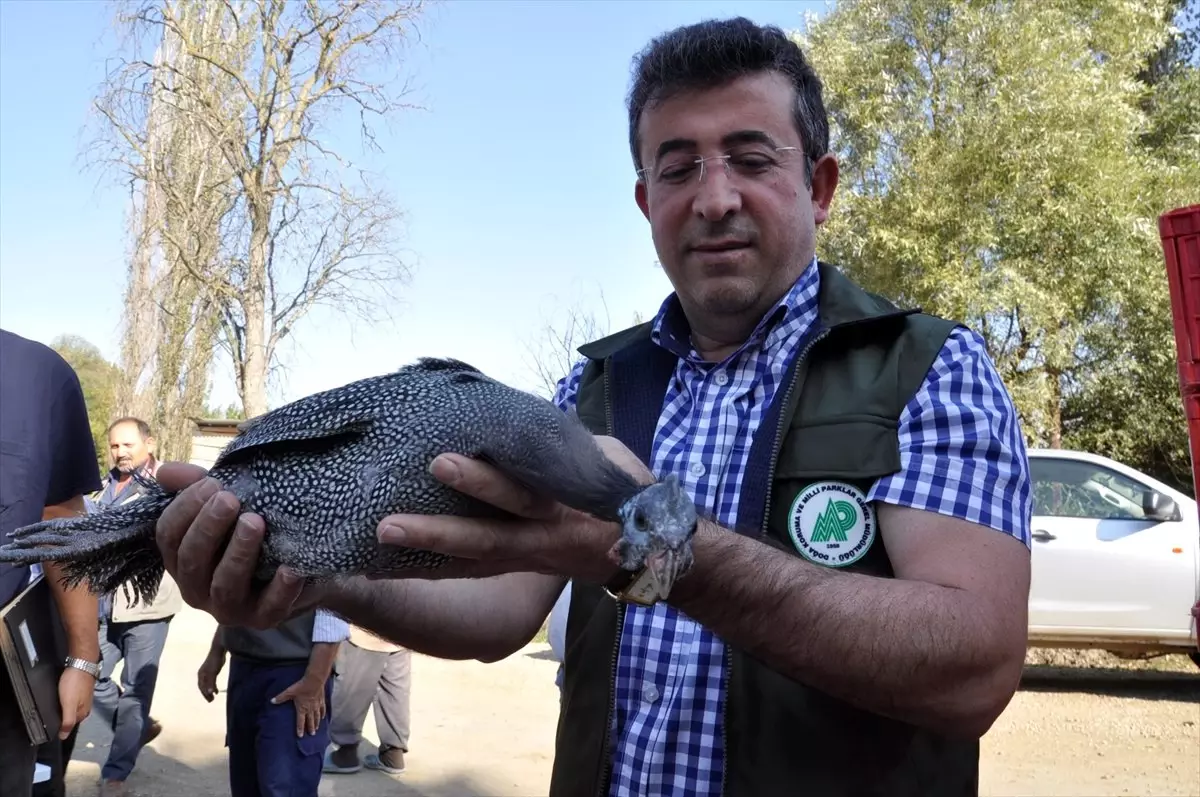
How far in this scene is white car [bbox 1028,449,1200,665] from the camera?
29.3ft

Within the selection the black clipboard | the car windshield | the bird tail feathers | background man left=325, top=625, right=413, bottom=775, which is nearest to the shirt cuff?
the black clipboard

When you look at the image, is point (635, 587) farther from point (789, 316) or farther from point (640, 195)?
point (640, 195)

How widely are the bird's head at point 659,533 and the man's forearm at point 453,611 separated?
0.76 m

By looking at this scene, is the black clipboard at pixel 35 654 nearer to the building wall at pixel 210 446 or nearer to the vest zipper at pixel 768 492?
the building wall at pixel 210 446

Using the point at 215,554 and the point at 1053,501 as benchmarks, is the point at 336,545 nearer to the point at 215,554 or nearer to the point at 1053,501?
the point at 215,554

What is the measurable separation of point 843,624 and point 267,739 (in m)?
4.25

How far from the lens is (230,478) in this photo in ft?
6.51

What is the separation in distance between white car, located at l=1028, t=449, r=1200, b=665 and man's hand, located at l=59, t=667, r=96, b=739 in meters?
7.66

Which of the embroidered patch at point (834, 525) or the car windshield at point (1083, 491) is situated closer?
the embroidered patch at point (834, 525)

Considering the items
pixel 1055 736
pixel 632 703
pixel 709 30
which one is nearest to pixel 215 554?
pixel 632 703

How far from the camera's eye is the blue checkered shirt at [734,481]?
1.97 m

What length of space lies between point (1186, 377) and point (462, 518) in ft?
13.3

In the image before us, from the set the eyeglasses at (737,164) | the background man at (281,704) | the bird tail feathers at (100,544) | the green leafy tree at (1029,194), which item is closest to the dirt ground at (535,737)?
the background man at (281,704)

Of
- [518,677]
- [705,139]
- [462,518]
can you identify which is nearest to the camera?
[462,518]
